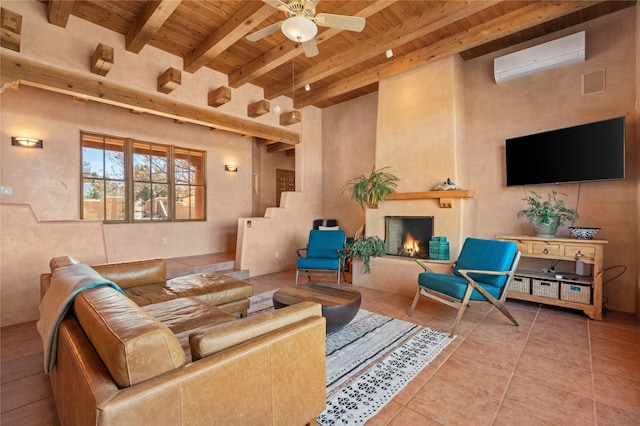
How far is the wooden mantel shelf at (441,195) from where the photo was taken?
4.01 m

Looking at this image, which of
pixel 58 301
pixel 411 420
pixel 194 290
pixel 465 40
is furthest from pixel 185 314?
pixel 465 40

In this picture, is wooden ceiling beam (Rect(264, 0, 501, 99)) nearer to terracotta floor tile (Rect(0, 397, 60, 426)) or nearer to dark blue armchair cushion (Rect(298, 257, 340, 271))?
dark blue armchair cushion (Rect(298, 257, 340, 271))

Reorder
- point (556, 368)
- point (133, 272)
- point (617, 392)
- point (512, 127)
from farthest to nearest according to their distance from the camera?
point (512, 127)
point (133, 272)
point (556, 368)
point (617, 392)

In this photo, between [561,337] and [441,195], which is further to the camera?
[441,195]

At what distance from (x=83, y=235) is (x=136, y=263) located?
1.31 meters

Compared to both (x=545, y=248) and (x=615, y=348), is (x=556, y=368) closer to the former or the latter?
(x=615, y=348)

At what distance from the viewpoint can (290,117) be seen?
17.6 feet

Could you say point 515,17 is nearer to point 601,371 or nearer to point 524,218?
point 524,218

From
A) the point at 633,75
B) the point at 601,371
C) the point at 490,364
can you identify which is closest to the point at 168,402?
the point at 490,364

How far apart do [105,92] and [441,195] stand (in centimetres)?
466

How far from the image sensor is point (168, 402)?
105cm

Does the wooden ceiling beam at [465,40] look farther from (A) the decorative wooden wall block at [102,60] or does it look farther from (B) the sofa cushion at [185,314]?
(B) the sofa cushion at [185,314]

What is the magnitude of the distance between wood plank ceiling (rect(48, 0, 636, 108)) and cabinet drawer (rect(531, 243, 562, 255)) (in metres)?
2.58

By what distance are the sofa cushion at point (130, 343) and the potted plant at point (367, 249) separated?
144 inches
